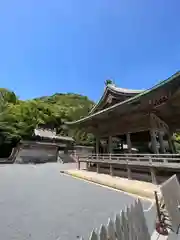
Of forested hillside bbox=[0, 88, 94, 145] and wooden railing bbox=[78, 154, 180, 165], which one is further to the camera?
forested hillside bbox=[0, 88, 94, 145]

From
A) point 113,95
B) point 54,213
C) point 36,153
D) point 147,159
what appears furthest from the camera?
point 36,153

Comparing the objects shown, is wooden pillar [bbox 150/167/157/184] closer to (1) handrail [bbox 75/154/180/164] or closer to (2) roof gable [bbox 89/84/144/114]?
(1) handrail [bbox 75/154/180/164]

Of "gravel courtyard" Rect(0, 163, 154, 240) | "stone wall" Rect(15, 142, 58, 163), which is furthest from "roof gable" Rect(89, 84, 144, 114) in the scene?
"stone wall" Rect(15, 142, 58, 163)

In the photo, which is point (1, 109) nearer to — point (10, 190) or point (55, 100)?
point (10, 190)

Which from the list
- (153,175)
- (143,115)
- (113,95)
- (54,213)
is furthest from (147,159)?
(113,95)

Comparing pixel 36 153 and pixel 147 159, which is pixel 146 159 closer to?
pixel 147 159

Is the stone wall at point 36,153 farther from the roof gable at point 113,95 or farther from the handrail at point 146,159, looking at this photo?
the roof gable at point 113,95

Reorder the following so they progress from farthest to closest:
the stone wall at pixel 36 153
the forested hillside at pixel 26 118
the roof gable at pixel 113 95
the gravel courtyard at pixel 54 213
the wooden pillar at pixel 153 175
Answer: the forested hillside at pixel 26 118 → the stone wall at pixel 36 153 → the roof gable at pixel 113 95 → the wooden pillar at pixel 153 175 → the gravel courtyard at pixel 54 213

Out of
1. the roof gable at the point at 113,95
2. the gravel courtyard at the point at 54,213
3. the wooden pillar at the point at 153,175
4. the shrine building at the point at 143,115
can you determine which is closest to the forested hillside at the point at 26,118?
the roof gable at the point at 113,95

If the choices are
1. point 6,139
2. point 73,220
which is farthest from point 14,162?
point 73,220

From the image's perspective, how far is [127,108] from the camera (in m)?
10.7

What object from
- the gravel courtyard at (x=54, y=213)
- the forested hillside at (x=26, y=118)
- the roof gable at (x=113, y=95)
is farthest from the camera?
the forested hillside at (x=26, y=118)

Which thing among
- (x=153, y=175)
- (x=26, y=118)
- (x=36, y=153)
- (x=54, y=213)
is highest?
(x=26, y=118)

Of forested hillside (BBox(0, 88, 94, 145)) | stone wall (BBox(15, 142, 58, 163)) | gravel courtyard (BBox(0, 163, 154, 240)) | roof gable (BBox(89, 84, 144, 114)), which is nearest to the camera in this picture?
gravel courtyard (BBox(0, 163, 154, 240))
